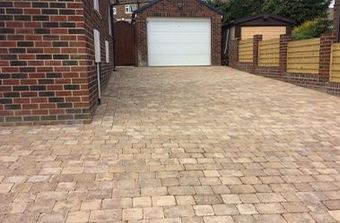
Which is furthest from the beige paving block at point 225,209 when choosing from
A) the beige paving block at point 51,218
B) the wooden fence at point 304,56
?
the wooden fence at point 304,56

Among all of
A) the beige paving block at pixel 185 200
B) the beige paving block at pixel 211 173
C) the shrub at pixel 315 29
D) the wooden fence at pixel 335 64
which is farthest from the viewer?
the shrub at pixel 315 29

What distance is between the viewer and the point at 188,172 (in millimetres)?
3834

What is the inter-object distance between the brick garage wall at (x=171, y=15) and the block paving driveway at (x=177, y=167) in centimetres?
1116

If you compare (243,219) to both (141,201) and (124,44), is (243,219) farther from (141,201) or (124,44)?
(124,44)

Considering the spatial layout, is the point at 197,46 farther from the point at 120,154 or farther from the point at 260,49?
the point at 120,154

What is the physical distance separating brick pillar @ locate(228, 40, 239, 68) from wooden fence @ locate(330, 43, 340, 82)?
282 inches

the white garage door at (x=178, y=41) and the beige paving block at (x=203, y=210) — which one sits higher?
the white garage door at (x=178, y=41)

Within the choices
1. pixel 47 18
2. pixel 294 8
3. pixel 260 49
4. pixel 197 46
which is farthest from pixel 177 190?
pixel 294 8

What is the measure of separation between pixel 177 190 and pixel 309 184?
130cm

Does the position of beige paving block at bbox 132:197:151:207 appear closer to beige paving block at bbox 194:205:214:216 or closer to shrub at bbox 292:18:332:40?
beige paving block at bbox 194:205:214:216

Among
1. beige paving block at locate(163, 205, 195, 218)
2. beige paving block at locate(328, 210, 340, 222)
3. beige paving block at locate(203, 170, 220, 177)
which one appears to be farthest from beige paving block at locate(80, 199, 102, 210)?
beige paving block at locate(328, 210, 340, 222)

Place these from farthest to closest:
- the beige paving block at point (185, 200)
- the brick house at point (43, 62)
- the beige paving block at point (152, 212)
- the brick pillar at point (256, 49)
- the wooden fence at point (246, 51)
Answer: the wooden fence at point (246, 51) → the brick pillar at point (256, 49) → the brick house at point (43, 62) → the beige paving block at point (185, 200) → the beige paving block at point (152, 212)

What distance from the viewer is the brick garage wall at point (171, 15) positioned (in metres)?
18.1

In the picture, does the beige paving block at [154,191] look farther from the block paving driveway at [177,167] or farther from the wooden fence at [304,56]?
the wooden fence at [304,56]
